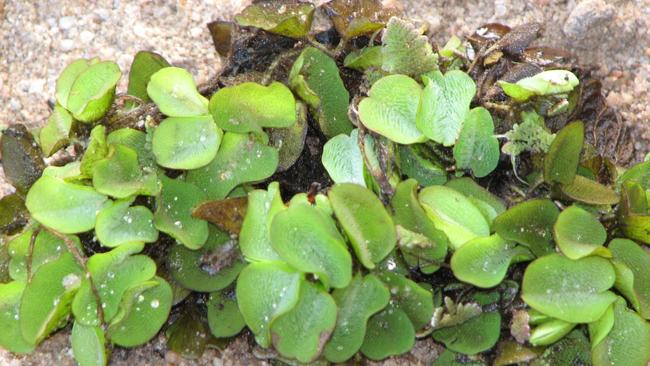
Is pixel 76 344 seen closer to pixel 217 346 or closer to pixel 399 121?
pixel 217 346

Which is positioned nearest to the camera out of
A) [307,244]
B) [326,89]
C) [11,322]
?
[307,244]

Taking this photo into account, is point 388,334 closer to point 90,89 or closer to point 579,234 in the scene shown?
point 579,234

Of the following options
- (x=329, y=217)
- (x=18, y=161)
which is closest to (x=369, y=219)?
(x=329, y=217)

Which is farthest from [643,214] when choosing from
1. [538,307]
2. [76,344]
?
[76,344]

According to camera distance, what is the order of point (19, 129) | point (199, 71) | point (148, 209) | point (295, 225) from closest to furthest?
point (295, 225) < point (148, 209) < point (19, 129) < point (199, 71)

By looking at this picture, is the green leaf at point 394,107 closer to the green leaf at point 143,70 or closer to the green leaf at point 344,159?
the green leaf at point 344,159
